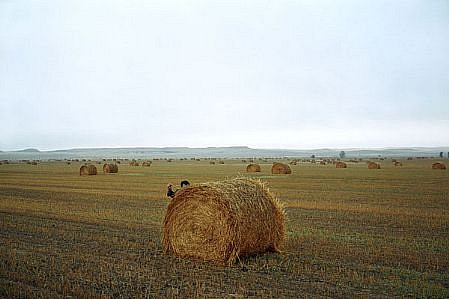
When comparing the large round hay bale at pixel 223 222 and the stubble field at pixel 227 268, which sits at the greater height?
the large round hay bale at pixel 223 222

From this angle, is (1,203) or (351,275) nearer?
(351,275)

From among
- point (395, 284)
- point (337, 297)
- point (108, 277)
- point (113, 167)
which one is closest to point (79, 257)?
point (108, 277)

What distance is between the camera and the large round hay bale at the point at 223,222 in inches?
371

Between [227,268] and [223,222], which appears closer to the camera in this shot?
[227,268]

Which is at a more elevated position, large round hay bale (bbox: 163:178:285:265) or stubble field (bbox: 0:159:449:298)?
large round hay bale (bbox: 163:178:285:265)

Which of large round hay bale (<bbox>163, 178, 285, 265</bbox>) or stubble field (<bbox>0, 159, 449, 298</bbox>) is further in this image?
large round hay bale (<bbox>163, 178, 285, 265</bbox>)

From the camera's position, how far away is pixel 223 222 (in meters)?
9.55

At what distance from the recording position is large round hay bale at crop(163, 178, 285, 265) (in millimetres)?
9414

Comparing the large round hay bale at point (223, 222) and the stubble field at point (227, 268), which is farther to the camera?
the large round hay bale at point (223, 222)

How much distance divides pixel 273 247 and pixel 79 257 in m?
3.97

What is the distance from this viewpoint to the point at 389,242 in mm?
10922

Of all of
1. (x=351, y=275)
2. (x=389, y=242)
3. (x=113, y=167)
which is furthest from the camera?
(x=113, y=167)

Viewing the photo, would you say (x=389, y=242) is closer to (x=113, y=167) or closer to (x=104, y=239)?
(x=104, y=239)

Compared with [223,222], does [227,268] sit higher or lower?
lower
